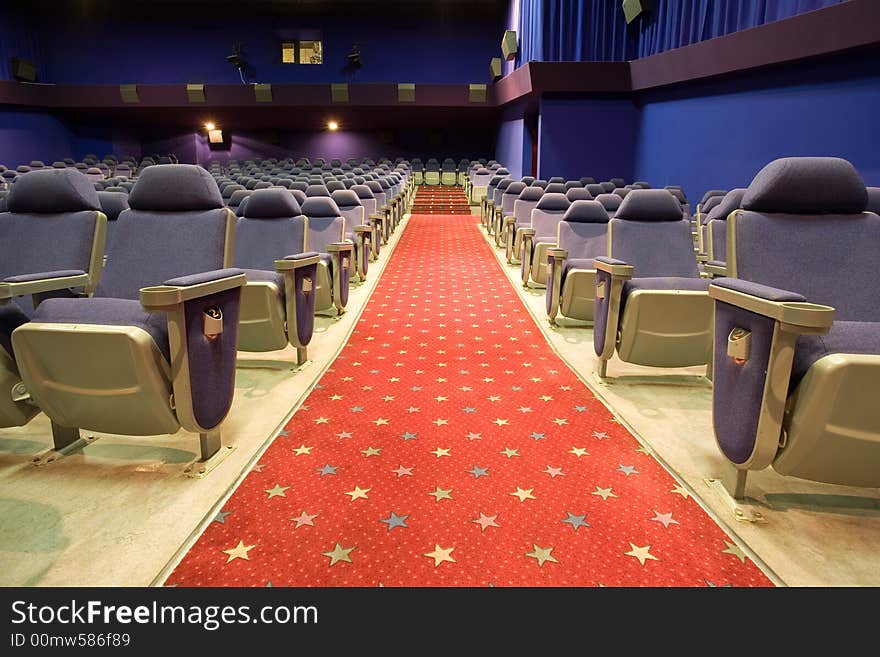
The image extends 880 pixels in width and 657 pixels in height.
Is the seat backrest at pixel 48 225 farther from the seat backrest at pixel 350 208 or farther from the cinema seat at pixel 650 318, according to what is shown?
the seat backrest at pixel 350 208

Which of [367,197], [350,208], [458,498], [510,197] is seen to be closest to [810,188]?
[458,498]

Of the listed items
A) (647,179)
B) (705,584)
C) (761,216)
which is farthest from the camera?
(647,179)

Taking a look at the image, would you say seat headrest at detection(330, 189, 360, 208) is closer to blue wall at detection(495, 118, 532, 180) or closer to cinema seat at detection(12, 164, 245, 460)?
cinema seat at detection(12, 164, 245, 460)

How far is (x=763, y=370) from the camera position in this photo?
1625mm

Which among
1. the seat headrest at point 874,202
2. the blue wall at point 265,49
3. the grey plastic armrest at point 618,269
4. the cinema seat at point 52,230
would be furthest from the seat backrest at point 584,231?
the blue wall at point 265,49

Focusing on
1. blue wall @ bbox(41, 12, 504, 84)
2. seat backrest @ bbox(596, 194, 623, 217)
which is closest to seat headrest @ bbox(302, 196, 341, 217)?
seat backrest @ bbox(596, 194, 623, 217)

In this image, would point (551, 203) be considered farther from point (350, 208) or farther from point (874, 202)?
point (874, 202)

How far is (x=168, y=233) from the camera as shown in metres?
2.51

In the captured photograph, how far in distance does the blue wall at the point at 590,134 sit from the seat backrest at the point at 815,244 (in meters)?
10.3

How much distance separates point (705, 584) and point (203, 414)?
1705 mm

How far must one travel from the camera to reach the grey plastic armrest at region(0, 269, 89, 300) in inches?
77.2

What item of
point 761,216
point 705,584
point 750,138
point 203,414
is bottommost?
point 705,584
